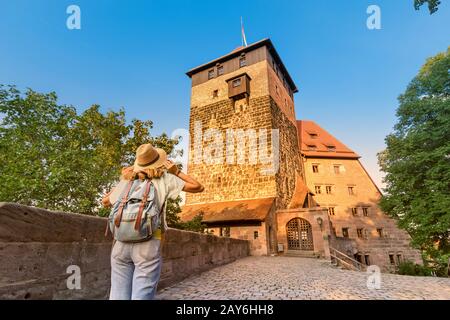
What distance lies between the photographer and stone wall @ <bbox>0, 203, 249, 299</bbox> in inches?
93.8

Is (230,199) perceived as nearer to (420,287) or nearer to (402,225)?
(402,225)

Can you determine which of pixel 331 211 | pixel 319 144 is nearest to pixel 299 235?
pixel 331 211

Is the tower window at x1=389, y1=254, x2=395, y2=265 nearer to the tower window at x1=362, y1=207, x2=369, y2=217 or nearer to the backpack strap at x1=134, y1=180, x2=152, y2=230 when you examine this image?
the tower window at x1=362, y1=207, x2=369, y2=217

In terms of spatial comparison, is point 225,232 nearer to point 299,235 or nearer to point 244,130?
point 299,235

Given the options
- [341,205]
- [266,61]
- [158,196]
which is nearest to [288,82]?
[266,61]

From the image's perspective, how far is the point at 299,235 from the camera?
16.0 metres

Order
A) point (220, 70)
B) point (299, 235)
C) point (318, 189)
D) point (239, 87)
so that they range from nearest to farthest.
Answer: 1. point (299, 235)
2. point (239, 87)
3. point (220, 70)
4. point (318, 189)

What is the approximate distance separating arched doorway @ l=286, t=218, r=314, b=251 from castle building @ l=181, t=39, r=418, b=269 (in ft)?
0.21

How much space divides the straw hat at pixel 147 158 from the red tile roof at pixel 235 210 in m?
12.7

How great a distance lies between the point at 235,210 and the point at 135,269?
1463cm

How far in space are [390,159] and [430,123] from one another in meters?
2.86

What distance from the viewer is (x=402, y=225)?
13492 mm

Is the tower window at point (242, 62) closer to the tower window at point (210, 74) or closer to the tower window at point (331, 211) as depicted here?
the tower window at point (210, 74)

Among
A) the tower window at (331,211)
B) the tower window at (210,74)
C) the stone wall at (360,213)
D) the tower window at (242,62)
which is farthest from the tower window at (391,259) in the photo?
the tower window at (210,74)
